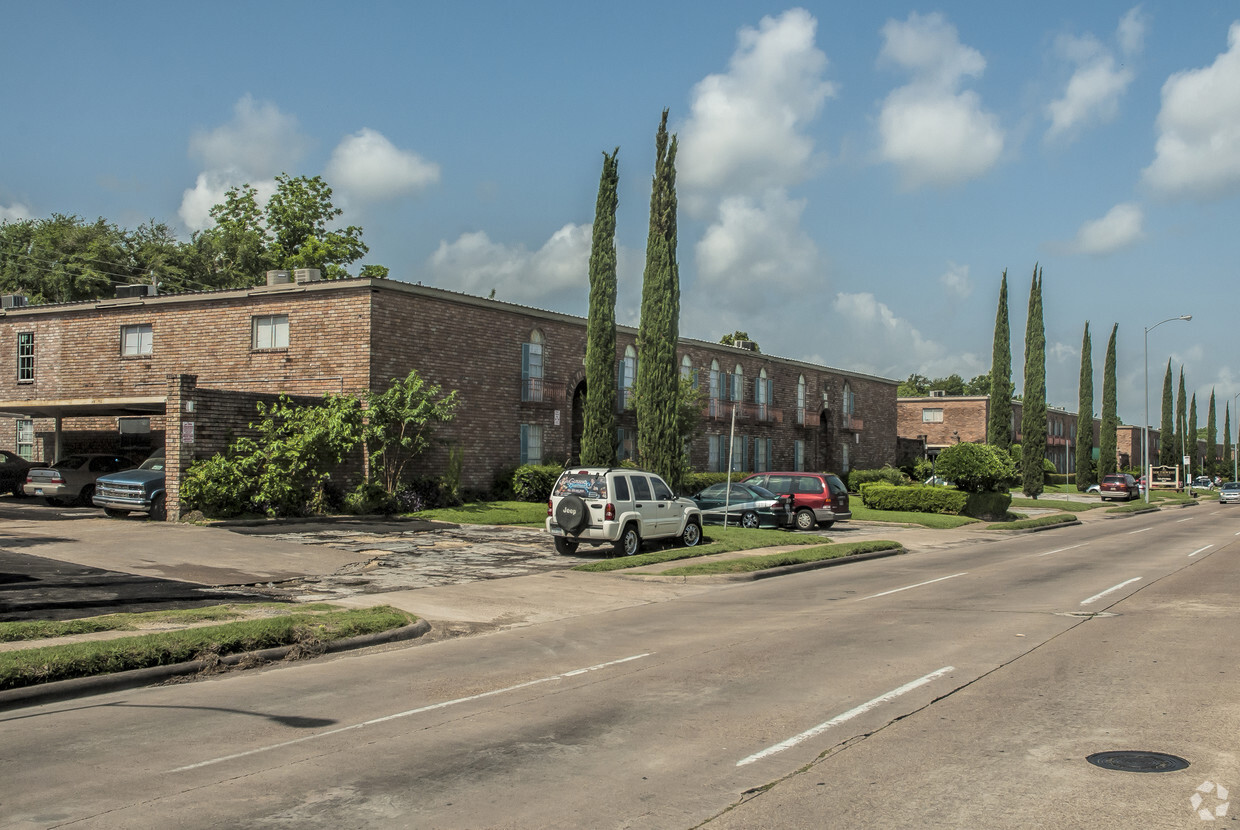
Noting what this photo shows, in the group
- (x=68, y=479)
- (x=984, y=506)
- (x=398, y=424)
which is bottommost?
(x=984, y=506)

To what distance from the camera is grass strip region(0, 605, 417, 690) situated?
9.23 meters

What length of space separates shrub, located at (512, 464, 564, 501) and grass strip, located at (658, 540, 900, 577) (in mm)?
12070

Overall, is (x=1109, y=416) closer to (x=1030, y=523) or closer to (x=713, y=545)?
(x=1030, y=523)

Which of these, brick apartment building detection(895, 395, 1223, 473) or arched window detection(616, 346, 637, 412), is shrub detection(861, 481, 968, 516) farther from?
brick apartment building detection(895, 395, 1223, 473)

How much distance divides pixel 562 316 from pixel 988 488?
17.5 metres

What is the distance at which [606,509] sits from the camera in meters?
20.7

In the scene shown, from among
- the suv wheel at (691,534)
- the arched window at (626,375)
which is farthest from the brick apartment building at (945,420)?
the suv wheel at (691,534)

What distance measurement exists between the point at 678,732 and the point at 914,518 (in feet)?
101

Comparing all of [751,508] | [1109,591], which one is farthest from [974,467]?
[1109,591]

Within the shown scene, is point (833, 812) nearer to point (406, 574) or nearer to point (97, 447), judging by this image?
point (406, 574)

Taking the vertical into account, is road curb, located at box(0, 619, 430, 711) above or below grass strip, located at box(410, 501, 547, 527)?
below

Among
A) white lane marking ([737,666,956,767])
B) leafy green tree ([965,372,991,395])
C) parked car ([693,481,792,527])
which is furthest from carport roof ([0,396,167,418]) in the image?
leafy green tree ([965,372,991,395])

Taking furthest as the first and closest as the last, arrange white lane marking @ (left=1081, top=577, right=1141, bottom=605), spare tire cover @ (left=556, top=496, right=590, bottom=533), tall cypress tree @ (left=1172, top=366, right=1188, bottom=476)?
tall cypress tree @ (left=1172, top=366, right=1188, bottom=476)
spare tire cover @ (left=556, top=496, right=590, bottom=533)
white lane marking @ (left=1081, top=577, right=1141, bottom=605)

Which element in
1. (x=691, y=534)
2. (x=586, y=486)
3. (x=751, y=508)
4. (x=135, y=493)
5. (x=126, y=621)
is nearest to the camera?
(x=126, y=621)
